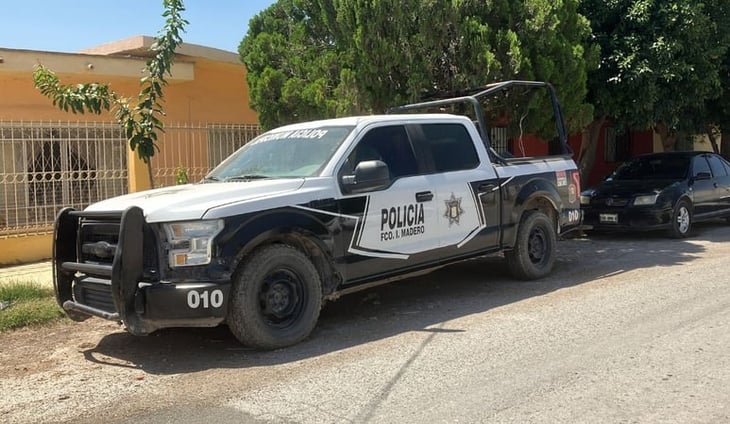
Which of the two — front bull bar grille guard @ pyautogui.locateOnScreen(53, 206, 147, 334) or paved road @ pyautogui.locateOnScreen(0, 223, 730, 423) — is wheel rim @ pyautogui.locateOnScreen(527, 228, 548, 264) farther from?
front bull bar grille guard @ pyautogui.locateOnScreen(53, 206, 147, 334)

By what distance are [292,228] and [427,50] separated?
5.16m

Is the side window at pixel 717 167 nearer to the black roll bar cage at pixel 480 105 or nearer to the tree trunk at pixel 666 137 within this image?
the tree trunk at pixel 666 137

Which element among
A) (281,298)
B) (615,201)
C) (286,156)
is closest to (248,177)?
(286,156)

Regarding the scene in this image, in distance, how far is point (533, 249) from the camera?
848 cm

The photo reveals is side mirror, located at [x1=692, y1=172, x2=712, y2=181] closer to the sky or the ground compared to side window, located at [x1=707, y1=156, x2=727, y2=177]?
closer to the ground

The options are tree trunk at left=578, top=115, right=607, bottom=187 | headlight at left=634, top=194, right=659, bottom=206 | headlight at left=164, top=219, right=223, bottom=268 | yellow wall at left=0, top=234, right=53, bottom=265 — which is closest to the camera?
headlight at left=164, top=219, right=223, bottom=268

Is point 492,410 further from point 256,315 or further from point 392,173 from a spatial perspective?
point 392,173

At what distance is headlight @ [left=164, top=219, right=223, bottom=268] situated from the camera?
210 inches

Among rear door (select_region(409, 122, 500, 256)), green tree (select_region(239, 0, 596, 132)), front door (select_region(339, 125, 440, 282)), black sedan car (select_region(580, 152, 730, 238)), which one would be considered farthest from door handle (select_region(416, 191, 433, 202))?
black sedan car (select_region(580, 152, 730, 238))

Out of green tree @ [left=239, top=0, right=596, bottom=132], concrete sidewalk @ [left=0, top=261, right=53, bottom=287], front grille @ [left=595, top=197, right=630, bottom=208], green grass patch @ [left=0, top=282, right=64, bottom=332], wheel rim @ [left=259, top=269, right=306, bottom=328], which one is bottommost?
green grass patch @ [left=0, top=282, right=64, bottom=332]

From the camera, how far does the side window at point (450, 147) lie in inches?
283

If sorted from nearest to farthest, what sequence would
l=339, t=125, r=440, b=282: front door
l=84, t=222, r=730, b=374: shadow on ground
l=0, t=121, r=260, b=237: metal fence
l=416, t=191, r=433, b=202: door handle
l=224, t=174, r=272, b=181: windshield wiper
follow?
l=84, t=222, r=730, b=374: shadow on ground < l=339, t=125, r=440, b=282: front door < l=224, t=174, r=272, b=181: windshield wiper < l=416, t=191, r=433, b=202: door handle < l=0, t=121, r=260, b=237: metal fence

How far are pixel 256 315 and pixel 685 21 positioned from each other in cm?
982

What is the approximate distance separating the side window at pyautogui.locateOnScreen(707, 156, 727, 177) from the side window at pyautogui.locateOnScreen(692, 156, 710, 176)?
0.66 feet
